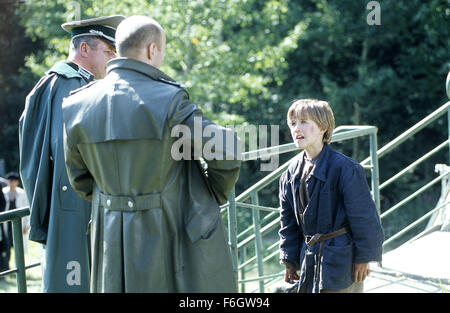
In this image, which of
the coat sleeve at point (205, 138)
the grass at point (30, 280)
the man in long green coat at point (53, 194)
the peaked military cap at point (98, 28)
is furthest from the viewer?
the grass at point (30, 280)

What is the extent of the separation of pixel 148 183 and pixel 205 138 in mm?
297

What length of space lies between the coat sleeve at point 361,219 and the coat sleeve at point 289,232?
13.0 inches

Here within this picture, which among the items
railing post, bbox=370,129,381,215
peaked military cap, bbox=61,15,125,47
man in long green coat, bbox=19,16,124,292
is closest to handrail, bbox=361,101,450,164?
railing post, bbox=370,129,381,215

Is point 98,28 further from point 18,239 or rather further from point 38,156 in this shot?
point 18,239

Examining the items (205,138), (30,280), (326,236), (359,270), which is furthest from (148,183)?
(30,280)

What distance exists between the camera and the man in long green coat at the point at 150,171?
2639 mm

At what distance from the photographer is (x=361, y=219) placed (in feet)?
10.1

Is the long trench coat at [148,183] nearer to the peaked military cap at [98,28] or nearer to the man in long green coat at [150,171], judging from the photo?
the man in long green coat at [150,171]

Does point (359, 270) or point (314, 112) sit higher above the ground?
point (314, 112)

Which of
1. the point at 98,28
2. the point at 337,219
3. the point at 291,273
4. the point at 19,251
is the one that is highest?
the point at 98,28

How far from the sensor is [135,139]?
2.63m

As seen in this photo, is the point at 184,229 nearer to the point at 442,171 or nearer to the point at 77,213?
the point at 77,213

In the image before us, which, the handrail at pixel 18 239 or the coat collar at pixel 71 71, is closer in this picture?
the handrail at pixel 18 239

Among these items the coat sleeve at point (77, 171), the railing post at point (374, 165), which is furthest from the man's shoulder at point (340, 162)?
the railing post at point (374, 165)
